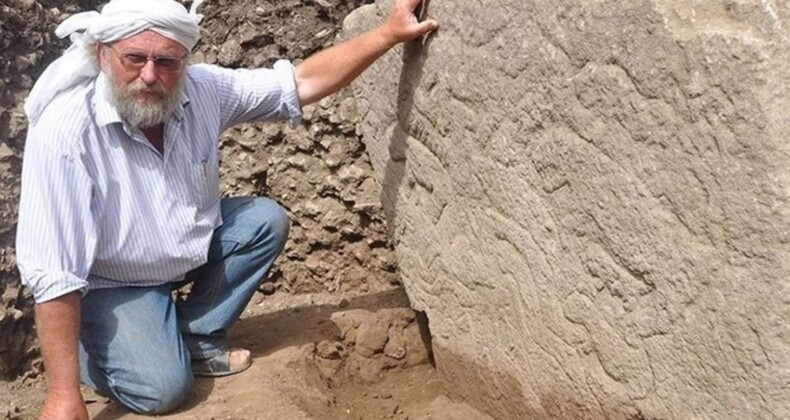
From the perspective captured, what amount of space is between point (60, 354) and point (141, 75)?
0.82 metres

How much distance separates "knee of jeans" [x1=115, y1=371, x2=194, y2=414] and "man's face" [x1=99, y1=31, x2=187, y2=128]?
0.77 metres

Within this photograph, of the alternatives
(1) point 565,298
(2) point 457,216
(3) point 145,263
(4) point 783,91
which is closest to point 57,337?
(3) point 145,263

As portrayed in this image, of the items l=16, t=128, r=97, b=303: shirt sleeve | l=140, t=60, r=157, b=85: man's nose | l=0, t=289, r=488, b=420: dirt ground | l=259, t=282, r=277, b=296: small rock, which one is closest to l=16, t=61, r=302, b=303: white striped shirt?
l=16, t=128, r=97, b=303: shirt sleeve

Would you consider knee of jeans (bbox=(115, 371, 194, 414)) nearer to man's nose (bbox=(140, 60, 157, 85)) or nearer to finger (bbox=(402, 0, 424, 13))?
man's nose (bbox=(140, 60, 157, 85))

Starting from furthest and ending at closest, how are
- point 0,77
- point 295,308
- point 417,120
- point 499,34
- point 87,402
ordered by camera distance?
point 295,308 < point 0,77 < point 87,402 < point 417,120 < point 499,34

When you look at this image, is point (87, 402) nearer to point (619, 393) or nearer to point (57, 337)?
point (57, 337)

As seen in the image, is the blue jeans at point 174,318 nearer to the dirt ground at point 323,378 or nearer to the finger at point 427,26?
the dirt ground at point 323,378

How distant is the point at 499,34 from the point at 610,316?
77cm

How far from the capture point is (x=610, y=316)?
2582mm

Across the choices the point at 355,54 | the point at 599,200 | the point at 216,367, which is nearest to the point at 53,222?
the point at 216,367

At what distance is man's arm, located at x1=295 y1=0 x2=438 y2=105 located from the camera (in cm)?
315

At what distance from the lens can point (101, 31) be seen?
125 inches

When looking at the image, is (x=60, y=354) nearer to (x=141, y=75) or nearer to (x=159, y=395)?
(x=159, y=395)

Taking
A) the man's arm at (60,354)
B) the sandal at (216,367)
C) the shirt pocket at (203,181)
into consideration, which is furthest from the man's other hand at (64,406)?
the shirt pocket at (203,181)
